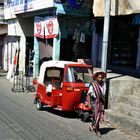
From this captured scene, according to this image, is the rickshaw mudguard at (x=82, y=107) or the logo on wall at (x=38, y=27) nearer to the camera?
the rickshaw mudguard at (x=82, y=107)

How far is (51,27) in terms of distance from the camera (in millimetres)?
20562

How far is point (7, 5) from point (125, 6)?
1727 centimetres

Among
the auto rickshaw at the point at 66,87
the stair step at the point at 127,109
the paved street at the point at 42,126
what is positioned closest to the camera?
the paved street at the point at 42,126

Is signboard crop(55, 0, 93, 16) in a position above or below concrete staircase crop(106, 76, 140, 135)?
above

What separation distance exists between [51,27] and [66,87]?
7.97 m

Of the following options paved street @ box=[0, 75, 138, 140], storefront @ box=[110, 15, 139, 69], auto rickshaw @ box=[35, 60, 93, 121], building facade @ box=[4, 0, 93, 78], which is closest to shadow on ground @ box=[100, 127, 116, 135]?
paved street @ box=[0, 75, 138, 140]

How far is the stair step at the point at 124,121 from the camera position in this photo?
10789 mm

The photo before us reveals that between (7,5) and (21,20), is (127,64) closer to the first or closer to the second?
(21,20)

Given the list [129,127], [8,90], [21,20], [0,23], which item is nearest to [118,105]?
[129,127]

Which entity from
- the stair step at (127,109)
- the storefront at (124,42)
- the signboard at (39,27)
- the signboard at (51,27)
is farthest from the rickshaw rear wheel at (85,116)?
the signboard at (39,27)

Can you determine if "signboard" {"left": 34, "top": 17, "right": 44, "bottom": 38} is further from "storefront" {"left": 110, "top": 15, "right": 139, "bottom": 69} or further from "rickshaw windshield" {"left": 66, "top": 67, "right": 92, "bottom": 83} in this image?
"rickshaw windshield" {"left": 66, "top": 67, "right": 92, "bottom": 83}

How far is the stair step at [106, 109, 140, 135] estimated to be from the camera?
10789 mm

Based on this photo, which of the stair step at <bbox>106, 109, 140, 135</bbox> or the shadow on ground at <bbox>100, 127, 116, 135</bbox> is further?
the shadow on ground at <bbox>100, 127, 116, 135</bbox>

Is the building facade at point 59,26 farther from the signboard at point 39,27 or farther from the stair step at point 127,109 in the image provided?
the stair step at point 127,109
